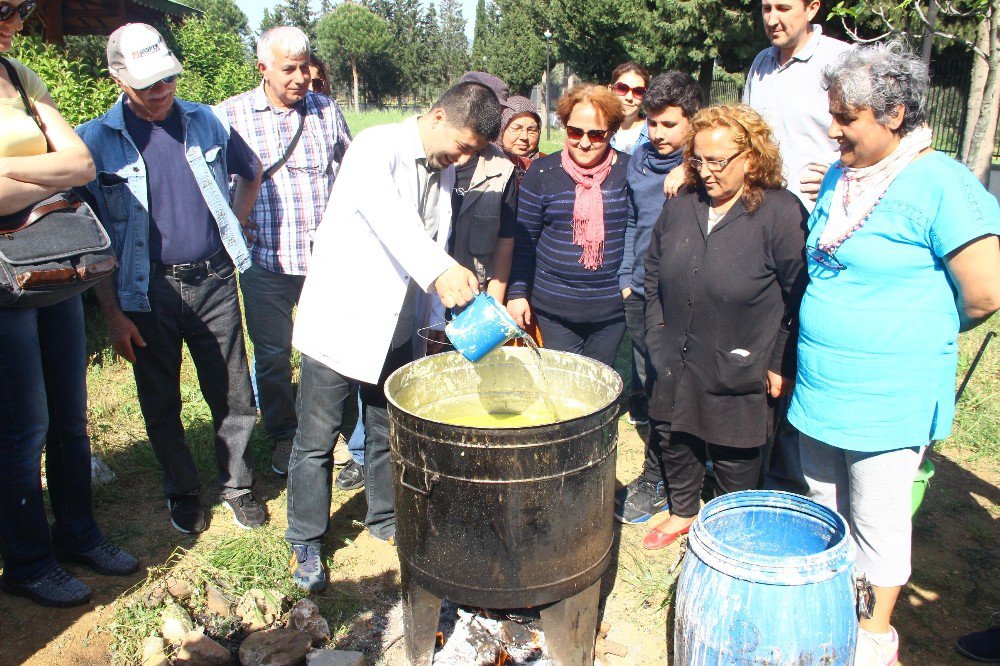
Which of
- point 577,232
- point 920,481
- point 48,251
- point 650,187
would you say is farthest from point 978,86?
point 48,251

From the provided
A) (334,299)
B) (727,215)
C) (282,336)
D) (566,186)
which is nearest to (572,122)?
(566,186)

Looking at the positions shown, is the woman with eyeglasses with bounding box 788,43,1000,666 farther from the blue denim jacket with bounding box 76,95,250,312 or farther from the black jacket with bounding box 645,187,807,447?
the blue denim jacket with bounding box 76,95,250,312

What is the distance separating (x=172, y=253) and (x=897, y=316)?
2.82 m

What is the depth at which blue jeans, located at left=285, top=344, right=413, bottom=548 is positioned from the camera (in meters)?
3.11

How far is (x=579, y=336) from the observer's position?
3.96 metres

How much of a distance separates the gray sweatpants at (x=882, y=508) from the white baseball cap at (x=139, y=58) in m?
2.92

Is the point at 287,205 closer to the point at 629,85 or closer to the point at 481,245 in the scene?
the point at 481,245

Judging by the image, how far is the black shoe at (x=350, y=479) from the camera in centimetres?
413

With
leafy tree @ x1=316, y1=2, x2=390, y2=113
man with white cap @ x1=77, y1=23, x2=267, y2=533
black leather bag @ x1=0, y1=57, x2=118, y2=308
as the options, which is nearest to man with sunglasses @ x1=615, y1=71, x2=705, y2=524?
man with white cap @ x1=77, y1=23, x2=267, y2=533

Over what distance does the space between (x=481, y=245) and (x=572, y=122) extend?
745mm

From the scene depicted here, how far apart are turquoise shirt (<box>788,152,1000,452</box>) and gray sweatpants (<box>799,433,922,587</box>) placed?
0.26ft

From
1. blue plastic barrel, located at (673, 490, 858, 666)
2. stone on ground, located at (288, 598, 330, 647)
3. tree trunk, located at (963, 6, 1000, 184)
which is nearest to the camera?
blue plastic barrel, located at (673, 490, 858, 666)

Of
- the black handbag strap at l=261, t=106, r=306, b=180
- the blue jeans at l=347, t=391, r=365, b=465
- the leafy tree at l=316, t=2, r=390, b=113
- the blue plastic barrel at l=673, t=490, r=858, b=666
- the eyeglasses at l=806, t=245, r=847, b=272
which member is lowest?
the blue jeans at l=347, t=391, r=365, b=465

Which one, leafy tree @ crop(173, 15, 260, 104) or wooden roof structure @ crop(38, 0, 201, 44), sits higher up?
wooden roof structure @ crop(38, 0, 201, 44)
